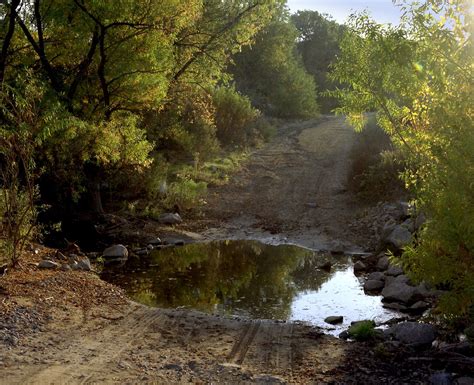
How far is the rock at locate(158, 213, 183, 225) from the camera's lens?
1513cm

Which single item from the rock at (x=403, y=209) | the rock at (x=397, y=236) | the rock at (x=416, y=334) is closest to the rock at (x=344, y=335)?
the rock at (x=416, y=334)

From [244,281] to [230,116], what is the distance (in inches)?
558

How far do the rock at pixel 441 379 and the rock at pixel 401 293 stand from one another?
11.3 ft

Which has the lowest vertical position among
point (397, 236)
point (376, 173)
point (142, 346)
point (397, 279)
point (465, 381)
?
point (142, 346)

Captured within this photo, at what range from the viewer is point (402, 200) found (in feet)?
49.6

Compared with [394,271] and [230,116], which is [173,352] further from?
[230,116]

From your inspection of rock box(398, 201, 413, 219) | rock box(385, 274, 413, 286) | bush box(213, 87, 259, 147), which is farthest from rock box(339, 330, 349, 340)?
bush box(213, 87, 259, 147)

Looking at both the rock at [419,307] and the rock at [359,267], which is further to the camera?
the rock at [359,267]

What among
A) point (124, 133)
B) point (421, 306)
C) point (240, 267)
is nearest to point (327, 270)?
point (240, 267)

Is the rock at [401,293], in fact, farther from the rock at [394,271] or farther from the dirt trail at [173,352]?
the dirt trail at [173,352]

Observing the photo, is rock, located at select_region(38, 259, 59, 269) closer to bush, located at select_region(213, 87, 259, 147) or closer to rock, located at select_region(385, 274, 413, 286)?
rock, located at select_region(385, 274, 413, 286)

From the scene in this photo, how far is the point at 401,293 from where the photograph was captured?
9883 mm

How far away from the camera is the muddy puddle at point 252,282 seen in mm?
9539

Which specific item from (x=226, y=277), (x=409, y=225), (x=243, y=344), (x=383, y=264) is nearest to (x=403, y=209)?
(x=409, y=225)
